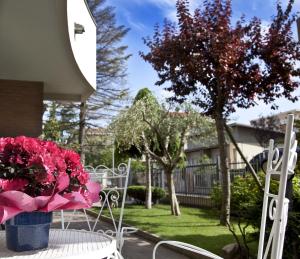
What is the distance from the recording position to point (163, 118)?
12938 millimetres

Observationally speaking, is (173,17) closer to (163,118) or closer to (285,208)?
(163,118)

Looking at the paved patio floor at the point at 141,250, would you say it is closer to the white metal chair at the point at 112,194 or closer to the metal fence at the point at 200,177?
the white metal chair at the point at 112,194

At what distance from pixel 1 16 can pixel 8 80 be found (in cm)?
214

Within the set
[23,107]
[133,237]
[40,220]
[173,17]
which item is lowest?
[133,237]

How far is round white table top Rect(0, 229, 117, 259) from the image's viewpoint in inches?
66.4

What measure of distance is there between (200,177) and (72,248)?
42.6ft

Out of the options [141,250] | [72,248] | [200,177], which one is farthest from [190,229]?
[72,248]

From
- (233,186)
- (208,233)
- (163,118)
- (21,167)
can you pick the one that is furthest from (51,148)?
(163,118)

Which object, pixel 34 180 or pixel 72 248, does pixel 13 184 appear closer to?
pixel 34 180

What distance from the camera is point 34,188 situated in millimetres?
1629

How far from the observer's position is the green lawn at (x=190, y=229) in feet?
22.7

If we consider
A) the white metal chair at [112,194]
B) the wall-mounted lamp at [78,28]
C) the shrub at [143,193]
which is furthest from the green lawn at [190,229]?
the shrub at [143,193]

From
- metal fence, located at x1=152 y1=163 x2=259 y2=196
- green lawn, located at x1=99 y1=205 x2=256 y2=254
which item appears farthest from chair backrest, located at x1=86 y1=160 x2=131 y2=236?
metal fence, located at x1=152 y1=163 x2=259 y2=196

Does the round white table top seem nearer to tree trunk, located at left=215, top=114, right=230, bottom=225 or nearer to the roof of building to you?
the roof of building
